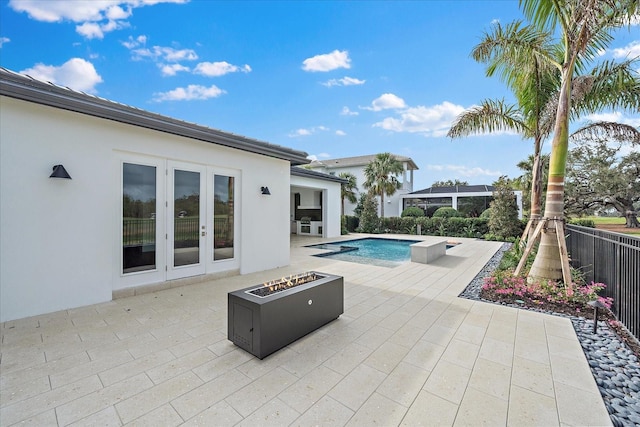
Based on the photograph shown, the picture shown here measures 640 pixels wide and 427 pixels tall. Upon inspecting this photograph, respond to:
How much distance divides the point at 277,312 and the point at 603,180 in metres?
27.9

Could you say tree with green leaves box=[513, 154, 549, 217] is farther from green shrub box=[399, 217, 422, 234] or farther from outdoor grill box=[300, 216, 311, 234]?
outdoor grill box=[300, 216, 311, 234]

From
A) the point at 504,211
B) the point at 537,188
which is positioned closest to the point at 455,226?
the point at 504,211

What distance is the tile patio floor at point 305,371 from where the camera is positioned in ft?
7.30

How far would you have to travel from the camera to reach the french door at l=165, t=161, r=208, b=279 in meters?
5.77

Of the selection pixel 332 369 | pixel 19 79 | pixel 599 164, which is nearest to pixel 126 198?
pixel 19 79

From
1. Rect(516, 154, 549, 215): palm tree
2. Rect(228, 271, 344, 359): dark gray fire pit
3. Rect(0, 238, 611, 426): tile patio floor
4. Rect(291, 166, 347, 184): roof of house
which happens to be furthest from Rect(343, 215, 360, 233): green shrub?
Rect(228, 271, 344, 359): dark gray fire pit

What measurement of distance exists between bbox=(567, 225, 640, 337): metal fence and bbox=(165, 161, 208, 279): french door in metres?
7.55

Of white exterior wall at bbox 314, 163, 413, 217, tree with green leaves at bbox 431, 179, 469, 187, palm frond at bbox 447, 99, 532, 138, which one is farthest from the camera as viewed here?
tree with green leaves at bbox 431, 179, 469, 187

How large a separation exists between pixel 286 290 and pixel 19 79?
4773 millimetres

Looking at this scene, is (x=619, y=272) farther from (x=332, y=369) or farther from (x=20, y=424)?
(x=20, y=424)

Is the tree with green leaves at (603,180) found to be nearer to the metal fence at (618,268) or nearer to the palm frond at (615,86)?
the palm frond at (615,86)

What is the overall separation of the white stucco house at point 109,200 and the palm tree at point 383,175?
15.0 metres

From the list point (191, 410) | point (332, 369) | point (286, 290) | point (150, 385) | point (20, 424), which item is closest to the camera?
point (20, 424)

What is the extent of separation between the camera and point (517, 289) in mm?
5262
